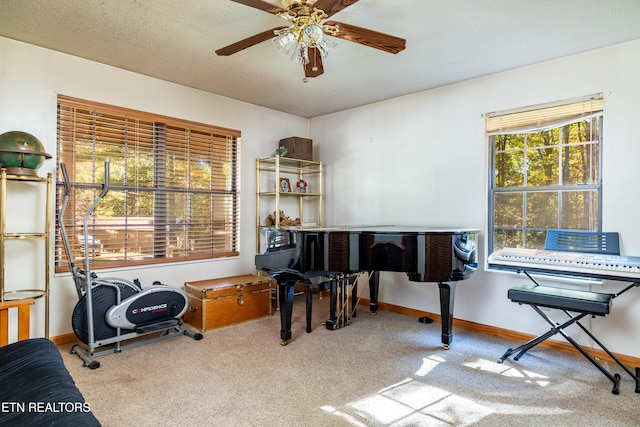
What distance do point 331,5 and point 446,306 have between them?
2448 millimetres

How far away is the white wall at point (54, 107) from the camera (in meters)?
2.90

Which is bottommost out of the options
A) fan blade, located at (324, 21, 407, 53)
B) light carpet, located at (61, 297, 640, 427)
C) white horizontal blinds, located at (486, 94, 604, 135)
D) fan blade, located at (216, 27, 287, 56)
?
light carpet, located at (61, 297, 640, 427)

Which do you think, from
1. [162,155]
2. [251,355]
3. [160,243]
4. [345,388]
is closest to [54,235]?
[160,243]

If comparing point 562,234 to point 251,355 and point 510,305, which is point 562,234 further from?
point 251,355

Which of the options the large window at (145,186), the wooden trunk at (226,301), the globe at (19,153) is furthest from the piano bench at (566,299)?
the globe at (19,153)

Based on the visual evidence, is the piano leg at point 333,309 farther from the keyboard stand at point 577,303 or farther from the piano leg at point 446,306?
the keyboard stand at point 577,303

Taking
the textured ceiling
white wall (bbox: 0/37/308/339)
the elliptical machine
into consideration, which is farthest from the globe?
the textured ceiling

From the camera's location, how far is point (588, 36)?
2723mm

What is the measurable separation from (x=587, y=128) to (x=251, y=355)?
3454mm

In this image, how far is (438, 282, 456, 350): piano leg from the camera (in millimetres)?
3018

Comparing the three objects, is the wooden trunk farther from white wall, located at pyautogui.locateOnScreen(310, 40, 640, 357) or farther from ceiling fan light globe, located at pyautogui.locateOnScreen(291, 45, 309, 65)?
ceiling fan light globe, located at pyautogui.locateOnScreen(291, 45, 309, 65)

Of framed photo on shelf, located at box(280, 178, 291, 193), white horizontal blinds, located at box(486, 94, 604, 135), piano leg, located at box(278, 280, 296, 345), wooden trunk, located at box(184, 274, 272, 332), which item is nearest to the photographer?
white horizontal blinds, located at box(486, 94, 604, 135)

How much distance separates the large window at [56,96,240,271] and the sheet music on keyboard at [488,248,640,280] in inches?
119

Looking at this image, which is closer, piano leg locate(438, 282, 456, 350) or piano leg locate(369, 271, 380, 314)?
piano leg locate(438, 282, 456, 350)
